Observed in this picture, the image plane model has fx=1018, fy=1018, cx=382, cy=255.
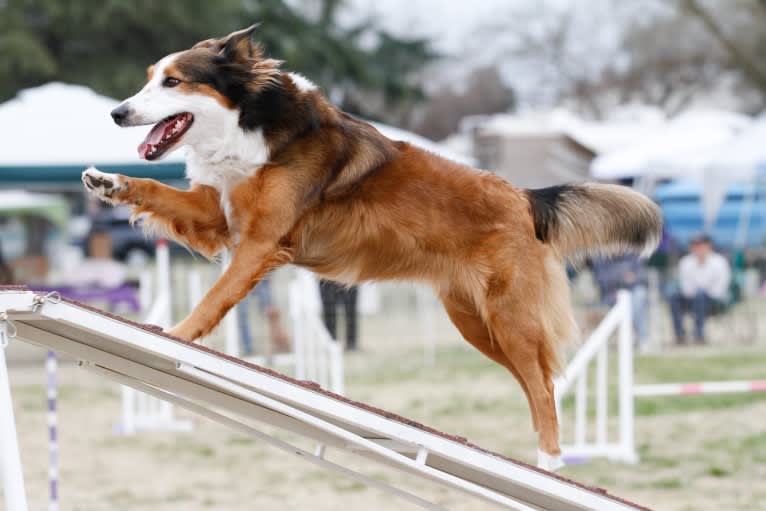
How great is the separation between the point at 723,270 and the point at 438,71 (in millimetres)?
35928

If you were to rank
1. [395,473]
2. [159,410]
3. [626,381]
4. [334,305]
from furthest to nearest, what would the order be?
[334,305] < [159,410] < [626,381] < [395,473]

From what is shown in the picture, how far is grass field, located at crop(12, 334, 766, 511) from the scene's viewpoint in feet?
23.6

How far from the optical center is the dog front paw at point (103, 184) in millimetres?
3875

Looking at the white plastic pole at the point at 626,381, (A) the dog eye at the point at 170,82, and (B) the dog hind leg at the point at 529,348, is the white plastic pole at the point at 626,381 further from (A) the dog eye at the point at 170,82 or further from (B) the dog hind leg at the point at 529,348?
(A) the dog eye at the point at 170,82

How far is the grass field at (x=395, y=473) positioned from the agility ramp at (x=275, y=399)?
3125 millimetres

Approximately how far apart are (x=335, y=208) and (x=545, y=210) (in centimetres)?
100

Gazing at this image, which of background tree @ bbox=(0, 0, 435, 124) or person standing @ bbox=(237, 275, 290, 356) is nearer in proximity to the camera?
person standing @ bbox=(237, 275, 290, 356)

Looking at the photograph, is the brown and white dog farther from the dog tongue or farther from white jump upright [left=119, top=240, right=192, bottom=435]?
white jump upright [left=119, top=240, right=192, bottom=435]

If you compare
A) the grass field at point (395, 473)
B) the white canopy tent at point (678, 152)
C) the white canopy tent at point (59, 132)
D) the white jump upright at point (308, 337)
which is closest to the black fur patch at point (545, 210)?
the grass field at point (395, 473)

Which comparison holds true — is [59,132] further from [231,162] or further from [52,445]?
[231,162]

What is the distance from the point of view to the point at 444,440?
3.63 meters

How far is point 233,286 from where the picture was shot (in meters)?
3.91

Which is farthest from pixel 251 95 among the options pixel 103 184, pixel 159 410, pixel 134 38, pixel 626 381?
pixel 134 38

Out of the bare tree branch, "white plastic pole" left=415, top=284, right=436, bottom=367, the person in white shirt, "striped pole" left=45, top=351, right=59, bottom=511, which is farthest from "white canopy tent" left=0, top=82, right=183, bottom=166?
the bare tree branch
